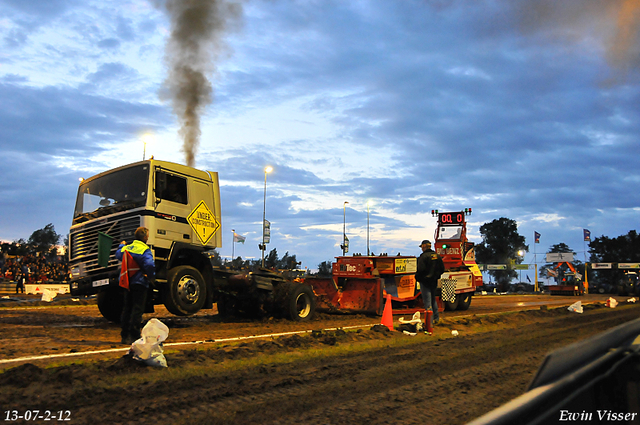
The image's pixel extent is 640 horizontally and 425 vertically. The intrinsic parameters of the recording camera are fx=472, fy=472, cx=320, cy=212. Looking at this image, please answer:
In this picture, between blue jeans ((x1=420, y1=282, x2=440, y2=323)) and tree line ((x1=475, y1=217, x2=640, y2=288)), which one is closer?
blue jeans ((x1=420, y1=282, x2=440, y2=323))

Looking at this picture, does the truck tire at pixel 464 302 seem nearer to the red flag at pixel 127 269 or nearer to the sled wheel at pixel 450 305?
the sled wheel at pixel 450 305

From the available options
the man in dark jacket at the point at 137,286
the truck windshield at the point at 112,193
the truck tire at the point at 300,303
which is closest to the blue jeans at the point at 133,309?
the man in dark jacket at the point at 137,286

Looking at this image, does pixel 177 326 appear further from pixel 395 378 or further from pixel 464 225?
pixel 464 225

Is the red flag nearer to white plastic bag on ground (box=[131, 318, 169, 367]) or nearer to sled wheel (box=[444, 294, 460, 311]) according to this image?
white plastic bag on ground (box=[131, 318, 169, 367])

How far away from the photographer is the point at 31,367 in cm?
492

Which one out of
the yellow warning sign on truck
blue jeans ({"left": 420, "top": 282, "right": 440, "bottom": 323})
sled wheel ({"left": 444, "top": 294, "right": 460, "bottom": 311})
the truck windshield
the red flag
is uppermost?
the truck windshield

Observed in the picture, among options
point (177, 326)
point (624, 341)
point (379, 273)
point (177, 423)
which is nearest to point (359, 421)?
point (177, 423)

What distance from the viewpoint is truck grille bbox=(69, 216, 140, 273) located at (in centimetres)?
907

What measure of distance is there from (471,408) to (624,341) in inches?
90.5

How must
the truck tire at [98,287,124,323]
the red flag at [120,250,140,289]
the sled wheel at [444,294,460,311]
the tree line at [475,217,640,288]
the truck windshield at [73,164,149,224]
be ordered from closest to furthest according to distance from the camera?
the red flag at [120,250,140,289] < the truck windshield at [73,164,149,224] < the truck tire at [98,287,124,323] < the sled wheel at [444,294,460,311] < the tree line at [475,217,640,288]

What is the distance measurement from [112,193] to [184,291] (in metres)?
2.58

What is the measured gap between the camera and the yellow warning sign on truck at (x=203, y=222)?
1007cm

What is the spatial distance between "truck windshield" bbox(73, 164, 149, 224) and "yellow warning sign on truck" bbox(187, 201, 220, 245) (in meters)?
1.20

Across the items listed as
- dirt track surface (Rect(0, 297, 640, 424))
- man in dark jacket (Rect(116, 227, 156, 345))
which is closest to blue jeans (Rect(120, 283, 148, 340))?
man in dark jacket (Rect(116, 227, 156, 345))
